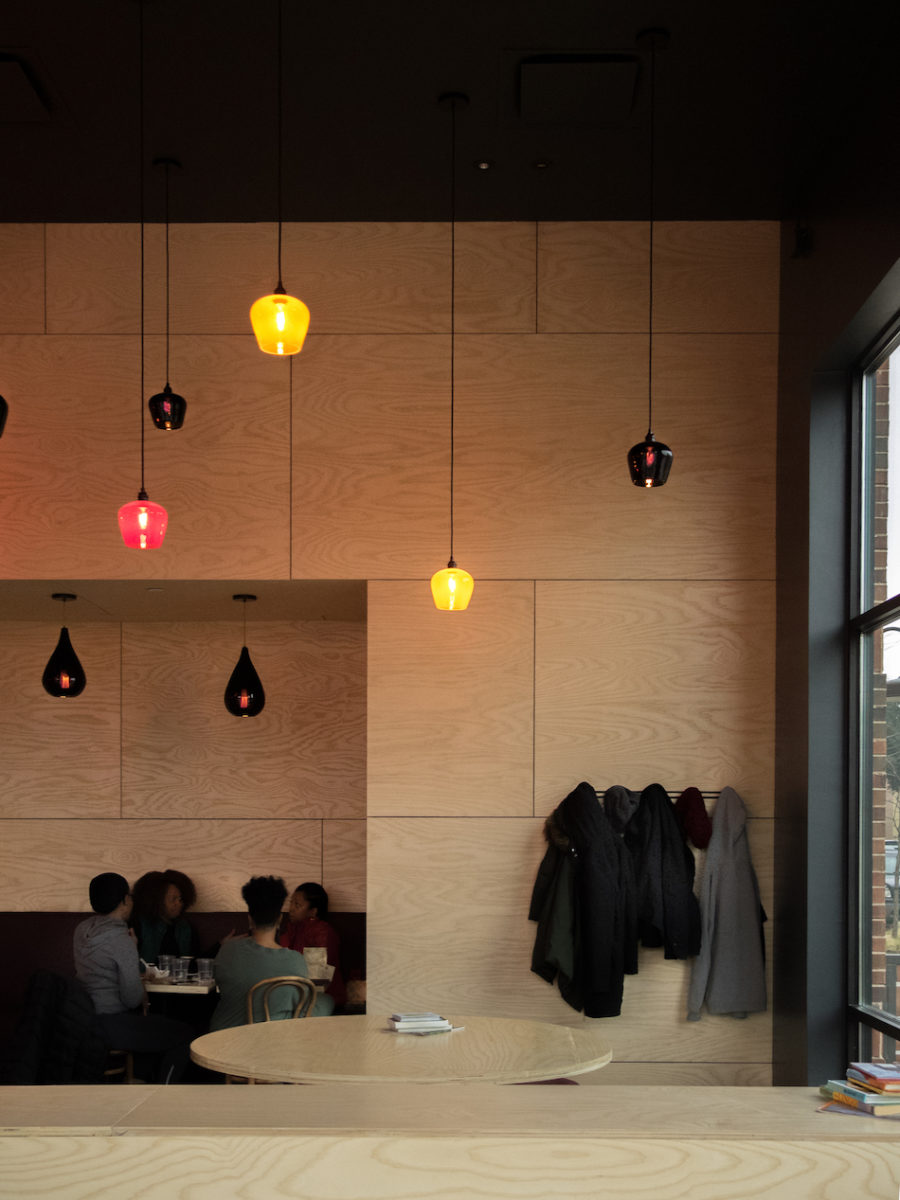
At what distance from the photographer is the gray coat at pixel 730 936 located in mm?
4793

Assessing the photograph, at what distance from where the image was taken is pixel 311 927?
6031 mm

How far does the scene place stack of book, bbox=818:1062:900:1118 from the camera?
2398mm

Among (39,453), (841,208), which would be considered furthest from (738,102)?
(39,453)

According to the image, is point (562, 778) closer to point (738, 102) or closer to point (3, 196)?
point (738, 102)

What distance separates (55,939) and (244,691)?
1.62 metres

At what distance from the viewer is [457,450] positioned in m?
5.11

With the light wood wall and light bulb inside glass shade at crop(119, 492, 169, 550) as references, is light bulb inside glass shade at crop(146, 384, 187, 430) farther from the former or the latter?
the light wood wall

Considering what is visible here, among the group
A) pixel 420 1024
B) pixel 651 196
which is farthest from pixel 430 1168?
pixel 651 196

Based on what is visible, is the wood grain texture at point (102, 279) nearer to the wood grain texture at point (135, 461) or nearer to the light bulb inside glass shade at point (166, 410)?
the wood grain texture at point (135, 461)

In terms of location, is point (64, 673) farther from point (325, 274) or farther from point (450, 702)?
point (325, 274)

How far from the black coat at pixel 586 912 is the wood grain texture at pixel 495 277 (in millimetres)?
1960

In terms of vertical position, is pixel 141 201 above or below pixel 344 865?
above

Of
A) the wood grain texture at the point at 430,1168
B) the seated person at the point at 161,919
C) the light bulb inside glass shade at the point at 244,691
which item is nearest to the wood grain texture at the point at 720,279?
the light bulb inside glass shade at the point at 244,691

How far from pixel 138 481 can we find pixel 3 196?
1.25 meters
